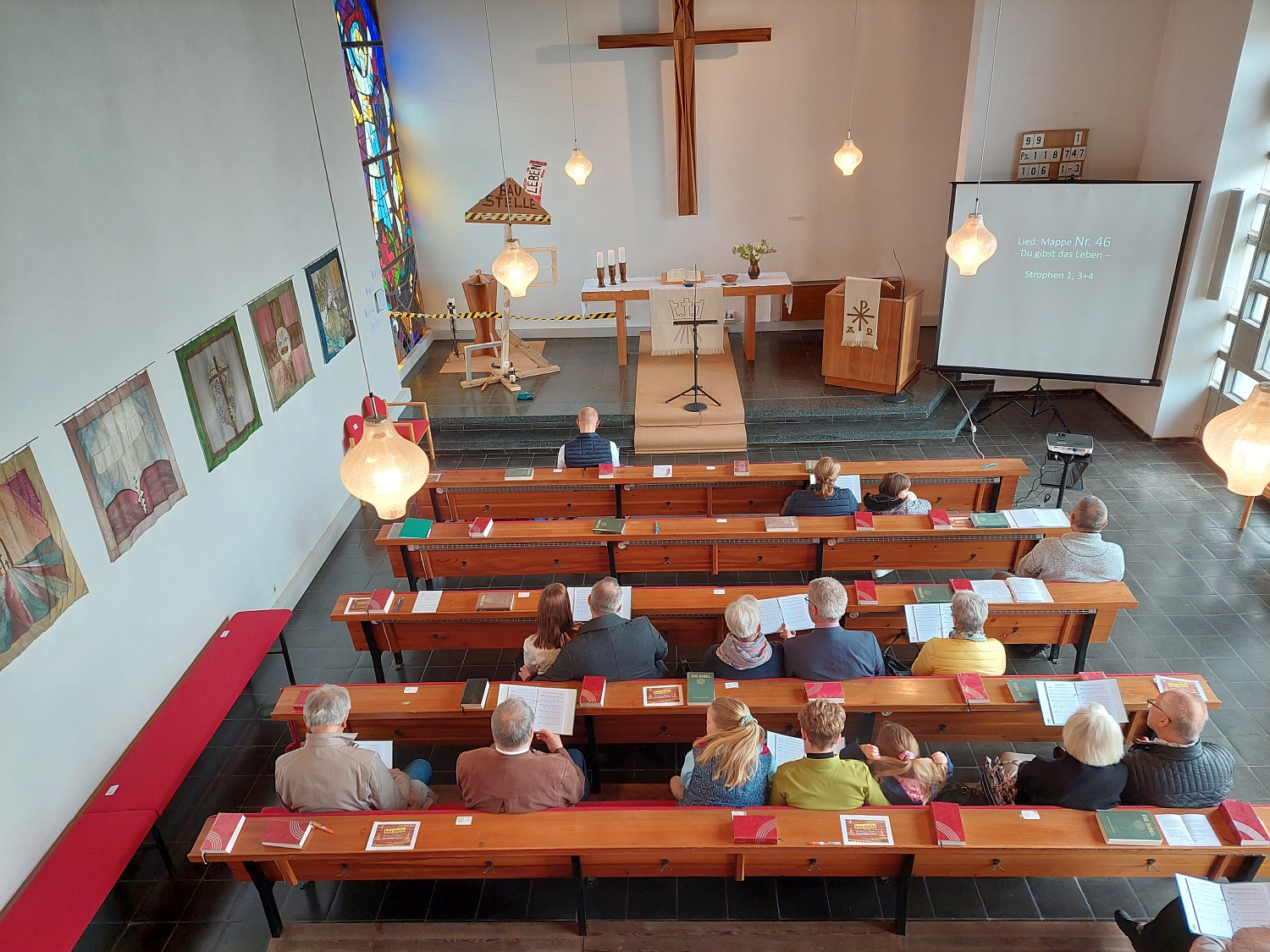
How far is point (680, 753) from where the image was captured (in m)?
4.73

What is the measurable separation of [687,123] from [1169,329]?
572cm

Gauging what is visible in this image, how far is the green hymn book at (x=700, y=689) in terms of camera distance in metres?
4.02

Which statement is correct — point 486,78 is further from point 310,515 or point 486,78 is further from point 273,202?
point 310,515

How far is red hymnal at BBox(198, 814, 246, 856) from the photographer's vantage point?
11.1 feet

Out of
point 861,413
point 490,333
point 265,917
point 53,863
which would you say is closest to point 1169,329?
point 861,413

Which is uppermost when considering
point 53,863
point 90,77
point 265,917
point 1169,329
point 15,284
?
point 90,77

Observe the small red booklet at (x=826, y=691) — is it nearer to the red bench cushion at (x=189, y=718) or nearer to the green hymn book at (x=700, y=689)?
the green hymn book at (x=700, y=689)

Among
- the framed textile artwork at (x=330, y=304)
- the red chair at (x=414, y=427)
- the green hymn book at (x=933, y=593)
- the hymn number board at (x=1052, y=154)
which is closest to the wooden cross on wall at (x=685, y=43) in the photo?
the hymn number board at (x=1052, y=154)

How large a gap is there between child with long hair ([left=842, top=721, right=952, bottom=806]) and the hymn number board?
6680 millimetres

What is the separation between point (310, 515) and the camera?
691 centimetres

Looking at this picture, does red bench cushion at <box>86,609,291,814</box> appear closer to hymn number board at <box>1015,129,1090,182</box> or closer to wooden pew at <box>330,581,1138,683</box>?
wooden pew at <box>330,581,1138,683</box>

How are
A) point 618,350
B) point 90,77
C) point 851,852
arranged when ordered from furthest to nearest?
point 618,350 → point 90,77 → point 851,852

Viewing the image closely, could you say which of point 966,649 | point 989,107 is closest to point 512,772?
point 966,649

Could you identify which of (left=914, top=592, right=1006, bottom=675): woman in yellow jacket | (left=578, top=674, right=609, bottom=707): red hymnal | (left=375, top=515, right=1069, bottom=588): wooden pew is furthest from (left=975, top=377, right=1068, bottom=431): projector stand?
(left=578, top=674, right=609, bottom=707): red hymnal
